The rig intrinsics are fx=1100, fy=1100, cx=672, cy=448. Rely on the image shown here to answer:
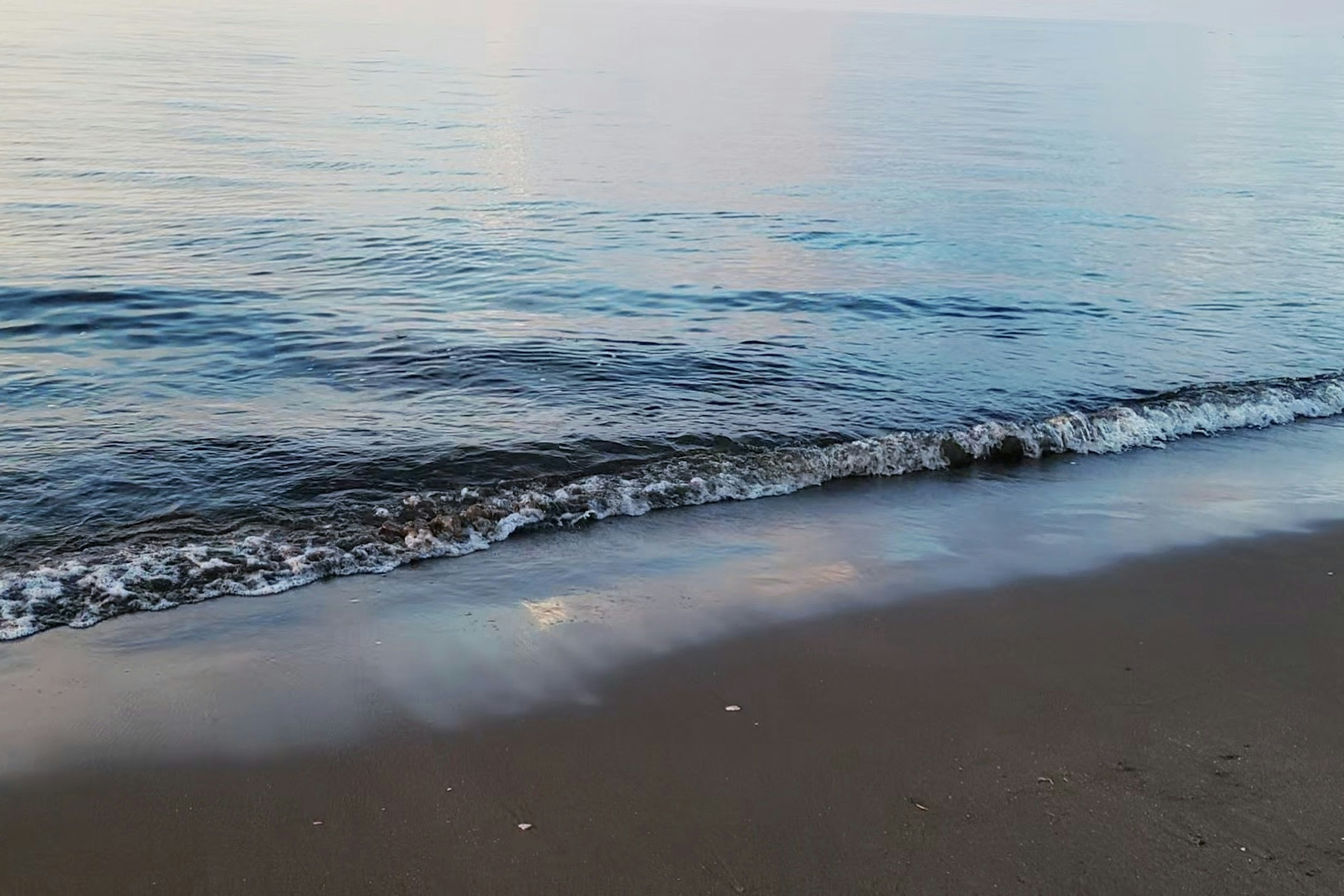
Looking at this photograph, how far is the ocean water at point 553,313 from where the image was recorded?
7.52 metres

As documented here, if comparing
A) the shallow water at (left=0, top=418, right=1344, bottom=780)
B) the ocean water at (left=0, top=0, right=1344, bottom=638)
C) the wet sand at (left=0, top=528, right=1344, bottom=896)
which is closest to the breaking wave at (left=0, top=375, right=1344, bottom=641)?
the ocean water at (left=0, top=0, right=1344, bottom=638)

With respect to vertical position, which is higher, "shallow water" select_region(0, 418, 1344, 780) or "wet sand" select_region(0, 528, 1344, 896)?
"wet sand" select_region(0, 528, 1344, 896)

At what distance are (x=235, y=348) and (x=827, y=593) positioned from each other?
7.30 m

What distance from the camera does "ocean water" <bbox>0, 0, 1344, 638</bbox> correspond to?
7.52 meters

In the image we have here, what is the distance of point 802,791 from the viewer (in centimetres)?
426

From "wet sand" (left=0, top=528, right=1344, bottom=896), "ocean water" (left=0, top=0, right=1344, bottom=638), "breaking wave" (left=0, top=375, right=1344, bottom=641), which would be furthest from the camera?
"ocean water" (left=0, top=0, right=1344, bottom=638)

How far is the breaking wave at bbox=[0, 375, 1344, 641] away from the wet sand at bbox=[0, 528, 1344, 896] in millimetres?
1841

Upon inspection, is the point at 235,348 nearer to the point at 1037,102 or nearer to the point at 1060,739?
the point at 1060,739

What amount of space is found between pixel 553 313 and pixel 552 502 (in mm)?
5877

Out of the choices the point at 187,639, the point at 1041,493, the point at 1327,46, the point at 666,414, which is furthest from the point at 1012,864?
the point at 1327,46

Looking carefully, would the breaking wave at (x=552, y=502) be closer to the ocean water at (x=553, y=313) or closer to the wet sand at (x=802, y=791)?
the ocean water at (x=553, y=313)

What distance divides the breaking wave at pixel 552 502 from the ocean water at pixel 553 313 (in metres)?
0.03

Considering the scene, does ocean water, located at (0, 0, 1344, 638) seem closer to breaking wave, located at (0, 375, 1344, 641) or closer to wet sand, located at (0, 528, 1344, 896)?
breaking wave, located at (0, 375, 1344, 641)

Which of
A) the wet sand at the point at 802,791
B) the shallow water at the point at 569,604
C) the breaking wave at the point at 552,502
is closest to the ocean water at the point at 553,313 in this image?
the breaking wave at the point at 552,502
